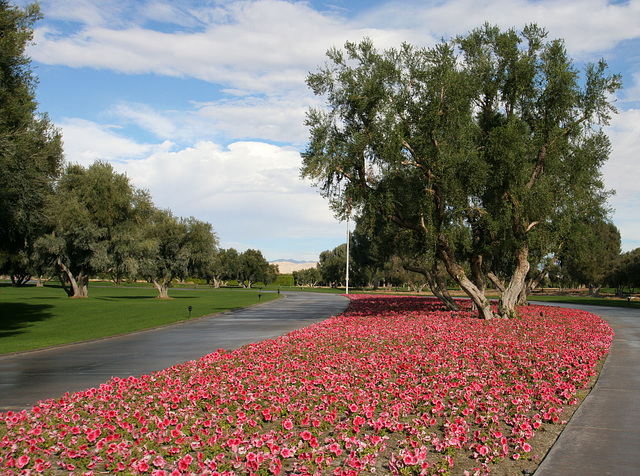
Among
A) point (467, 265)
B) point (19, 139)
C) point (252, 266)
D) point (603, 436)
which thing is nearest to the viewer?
point (603, 436)

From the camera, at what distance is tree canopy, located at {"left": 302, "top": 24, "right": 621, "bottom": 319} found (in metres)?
20.4

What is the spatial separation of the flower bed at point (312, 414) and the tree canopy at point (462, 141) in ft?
29.5

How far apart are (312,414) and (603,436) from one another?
3.54 meters

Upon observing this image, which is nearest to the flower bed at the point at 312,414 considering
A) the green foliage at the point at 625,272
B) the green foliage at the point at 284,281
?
the green foliage at the point at 625,272

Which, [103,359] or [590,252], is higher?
[590,252]

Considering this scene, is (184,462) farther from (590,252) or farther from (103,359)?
(590,252)

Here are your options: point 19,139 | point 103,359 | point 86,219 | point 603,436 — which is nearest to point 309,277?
point 86,219

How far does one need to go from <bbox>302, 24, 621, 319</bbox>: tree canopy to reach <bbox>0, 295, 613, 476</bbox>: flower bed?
8.99 meters

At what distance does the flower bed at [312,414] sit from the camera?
209 inches

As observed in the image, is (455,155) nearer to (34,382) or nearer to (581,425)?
(581,425)

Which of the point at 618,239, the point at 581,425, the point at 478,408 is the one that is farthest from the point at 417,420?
the point at 618,239

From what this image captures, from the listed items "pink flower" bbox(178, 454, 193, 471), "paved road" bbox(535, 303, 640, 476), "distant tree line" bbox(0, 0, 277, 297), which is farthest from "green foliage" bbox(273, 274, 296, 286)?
"pink flower" bbox(178, 454, 193, 471)

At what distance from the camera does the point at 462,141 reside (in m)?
19.8

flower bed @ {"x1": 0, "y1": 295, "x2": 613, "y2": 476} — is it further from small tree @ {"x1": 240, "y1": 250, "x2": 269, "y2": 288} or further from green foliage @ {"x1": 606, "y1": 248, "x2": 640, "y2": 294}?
small tree @ {"x1": 240, "y1": 250, "x2": 269, "y2": 288}
